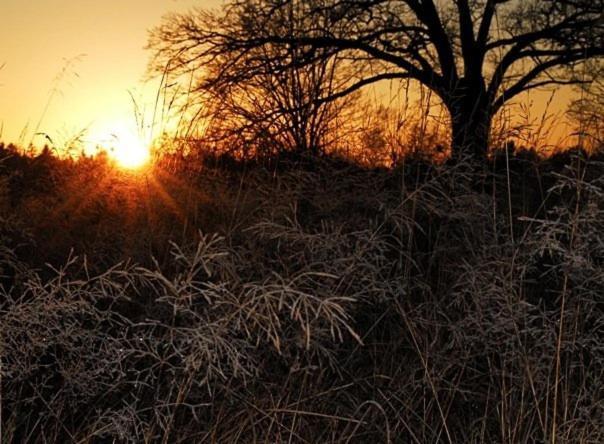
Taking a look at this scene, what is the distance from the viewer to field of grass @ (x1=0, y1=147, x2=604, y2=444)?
2.35m

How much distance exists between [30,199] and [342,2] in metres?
7.52

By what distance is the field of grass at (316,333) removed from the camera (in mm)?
2350

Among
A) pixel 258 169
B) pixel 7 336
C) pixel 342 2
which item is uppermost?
pixel 342 2

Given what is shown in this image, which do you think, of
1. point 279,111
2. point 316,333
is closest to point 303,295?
point 316,333

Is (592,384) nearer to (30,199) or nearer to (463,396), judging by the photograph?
(463,396)

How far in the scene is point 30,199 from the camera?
4.67 meters

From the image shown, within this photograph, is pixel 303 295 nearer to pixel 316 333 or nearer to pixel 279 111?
pixel 316 333

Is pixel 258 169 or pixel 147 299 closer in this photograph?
pixel 147 299

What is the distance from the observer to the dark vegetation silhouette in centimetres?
242

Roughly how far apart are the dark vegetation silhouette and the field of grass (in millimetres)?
16

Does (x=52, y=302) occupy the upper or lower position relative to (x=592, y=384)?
upper

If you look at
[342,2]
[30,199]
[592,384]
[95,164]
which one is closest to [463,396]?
[592,384]

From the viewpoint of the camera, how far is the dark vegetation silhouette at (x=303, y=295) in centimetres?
242

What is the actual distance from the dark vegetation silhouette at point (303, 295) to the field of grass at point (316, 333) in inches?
0.6
